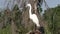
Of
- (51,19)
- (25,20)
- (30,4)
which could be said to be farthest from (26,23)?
(51,19)

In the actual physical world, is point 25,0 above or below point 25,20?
above

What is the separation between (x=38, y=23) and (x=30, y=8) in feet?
2.25

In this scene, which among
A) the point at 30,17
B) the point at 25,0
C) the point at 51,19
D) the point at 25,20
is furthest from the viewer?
the point at 51,19

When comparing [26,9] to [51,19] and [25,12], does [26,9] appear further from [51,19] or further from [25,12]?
[51,19]

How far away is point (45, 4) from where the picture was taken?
8578 millimetres

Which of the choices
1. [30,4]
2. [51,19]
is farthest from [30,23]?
[51,19]

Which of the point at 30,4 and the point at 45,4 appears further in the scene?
A: the point at 30,4

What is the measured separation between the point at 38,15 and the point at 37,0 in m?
0.65

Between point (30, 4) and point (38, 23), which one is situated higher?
point (30, 4)

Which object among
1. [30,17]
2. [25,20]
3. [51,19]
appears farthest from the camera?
[51,19]

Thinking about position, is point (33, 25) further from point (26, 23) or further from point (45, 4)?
point (45, 4)

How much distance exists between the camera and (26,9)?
966 cm

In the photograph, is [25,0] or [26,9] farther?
[26,9]

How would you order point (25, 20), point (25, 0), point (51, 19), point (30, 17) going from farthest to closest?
point (51, 19), point (30, 17), point (25, 20), point (25, 0)
